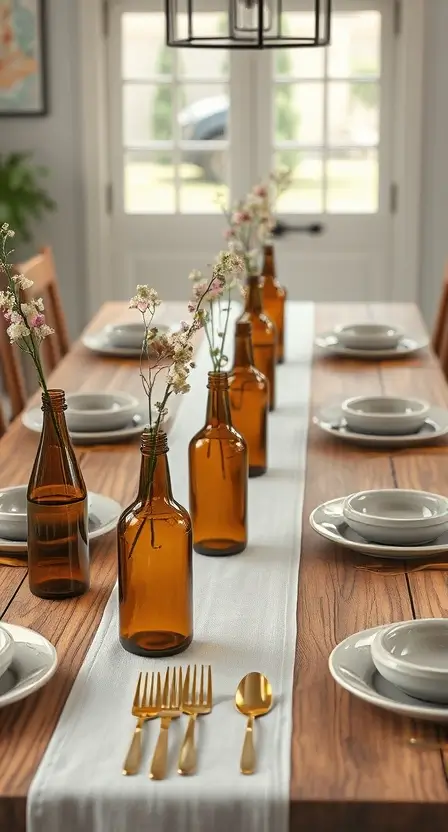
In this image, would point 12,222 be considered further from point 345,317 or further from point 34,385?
point 345,317

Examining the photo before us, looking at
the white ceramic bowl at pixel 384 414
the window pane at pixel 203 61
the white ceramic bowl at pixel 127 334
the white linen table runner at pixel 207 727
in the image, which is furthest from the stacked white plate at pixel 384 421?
the window pane at pixel 203 61

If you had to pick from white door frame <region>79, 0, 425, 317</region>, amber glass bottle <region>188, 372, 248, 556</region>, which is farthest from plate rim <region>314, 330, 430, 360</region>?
white door frame <region>79, 0, 425, 317</region>

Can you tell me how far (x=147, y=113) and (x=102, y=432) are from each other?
10.4 feet

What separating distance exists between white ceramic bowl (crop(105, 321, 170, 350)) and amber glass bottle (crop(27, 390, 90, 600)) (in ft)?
→ 5.10

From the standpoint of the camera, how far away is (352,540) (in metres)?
1.71

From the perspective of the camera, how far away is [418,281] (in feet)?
17.1

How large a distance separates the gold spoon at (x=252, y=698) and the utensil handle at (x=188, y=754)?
5cm

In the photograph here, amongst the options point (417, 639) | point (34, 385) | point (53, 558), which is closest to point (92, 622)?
point (53, 558)

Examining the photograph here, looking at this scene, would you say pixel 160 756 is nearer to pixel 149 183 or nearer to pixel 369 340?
pixel 369 340

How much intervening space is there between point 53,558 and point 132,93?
3.97 meters

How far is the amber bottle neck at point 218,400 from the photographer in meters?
1.62

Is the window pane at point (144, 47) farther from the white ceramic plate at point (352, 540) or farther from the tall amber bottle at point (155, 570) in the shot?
the tall amber bottle at point (155, 570)

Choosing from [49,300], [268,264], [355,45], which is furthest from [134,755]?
[355,45]

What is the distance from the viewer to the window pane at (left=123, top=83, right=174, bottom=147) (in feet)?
17.0
